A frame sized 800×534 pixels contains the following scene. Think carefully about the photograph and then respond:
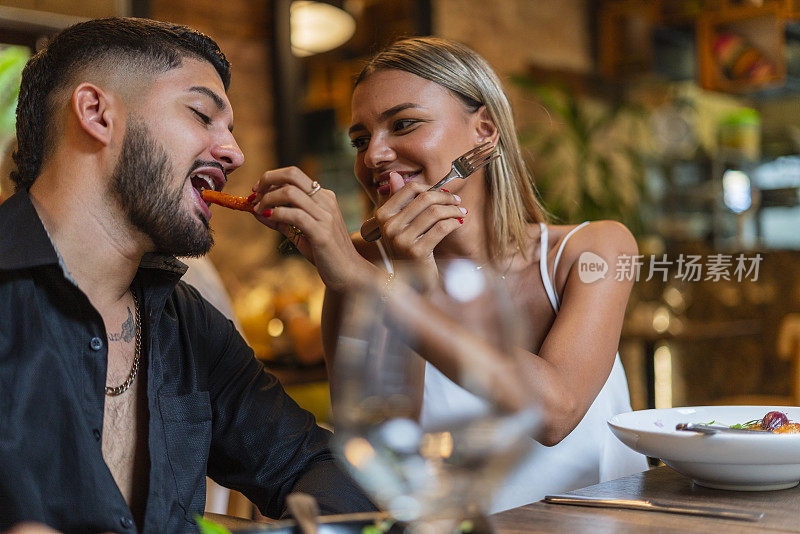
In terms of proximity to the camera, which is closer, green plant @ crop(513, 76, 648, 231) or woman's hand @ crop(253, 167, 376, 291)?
woman's hand @ crop(253, 167, 376, 291)

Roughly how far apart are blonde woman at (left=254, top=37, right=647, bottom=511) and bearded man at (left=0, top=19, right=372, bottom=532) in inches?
7.7

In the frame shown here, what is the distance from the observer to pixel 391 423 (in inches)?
24.9

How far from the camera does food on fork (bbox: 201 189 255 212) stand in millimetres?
1455

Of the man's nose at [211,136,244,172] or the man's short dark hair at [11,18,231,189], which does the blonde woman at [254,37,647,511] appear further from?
the man's short dark hair at [11,18,231,189]

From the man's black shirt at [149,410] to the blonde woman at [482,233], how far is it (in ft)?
0.83

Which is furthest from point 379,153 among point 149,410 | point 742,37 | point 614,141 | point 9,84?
point 614,141

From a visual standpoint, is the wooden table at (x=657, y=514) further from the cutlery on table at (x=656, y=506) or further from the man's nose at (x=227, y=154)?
the man's nose at (x=227, y=154)

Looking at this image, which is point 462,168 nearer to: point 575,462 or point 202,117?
point 202,117

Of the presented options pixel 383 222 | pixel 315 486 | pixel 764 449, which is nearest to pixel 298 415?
pixel 315 486

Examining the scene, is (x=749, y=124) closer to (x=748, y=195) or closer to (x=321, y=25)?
(x=748, y=195)

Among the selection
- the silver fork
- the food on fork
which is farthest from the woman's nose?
the food on fork

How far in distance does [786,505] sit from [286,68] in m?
4.49

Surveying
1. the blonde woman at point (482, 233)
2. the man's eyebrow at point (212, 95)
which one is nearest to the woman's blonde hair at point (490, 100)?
the blonde woman at point (482, 233)

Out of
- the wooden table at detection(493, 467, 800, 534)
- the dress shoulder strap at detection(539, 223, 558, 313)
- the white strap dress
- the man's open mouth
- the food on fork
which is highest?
the man's open mouth
